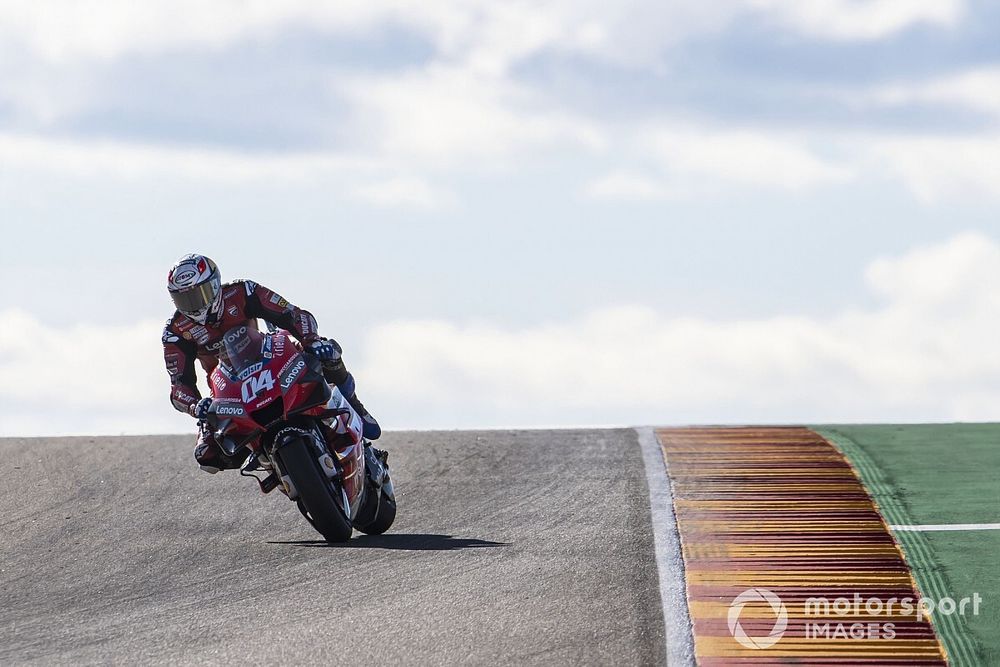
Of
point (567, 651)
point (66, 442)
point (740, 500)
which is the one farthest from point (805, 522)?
point (66, 442)

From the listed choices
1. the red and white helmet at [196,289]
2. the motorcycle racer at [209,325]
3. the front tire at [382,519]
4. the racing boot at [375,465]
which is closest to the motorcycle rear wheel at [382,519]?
the front tire at [382,519]

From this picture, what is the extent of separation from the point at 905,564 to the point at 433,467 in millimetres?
6020

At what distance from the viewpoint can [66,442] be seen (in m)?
15.9

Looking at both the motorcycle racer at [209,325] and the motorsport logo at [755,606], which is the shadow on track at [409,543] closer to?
the motorcycle racer at [209,325]

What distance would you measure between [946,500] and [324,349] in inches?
213

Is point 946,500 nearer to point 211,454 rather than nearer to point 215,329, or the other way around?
point 211,454

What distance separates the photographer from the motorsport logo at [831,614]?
24.1 feet

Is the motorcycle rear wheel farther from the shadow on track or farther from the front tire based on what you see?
the shadow on track

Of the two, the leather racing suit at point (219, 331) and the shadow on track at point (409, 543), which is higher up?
the leather racing suit at point (219, 331)

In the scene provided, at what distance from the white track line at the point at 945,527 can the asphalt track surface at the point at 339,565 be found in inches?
77.8

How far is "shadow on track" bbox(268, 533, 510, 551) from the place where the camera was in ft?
32.2

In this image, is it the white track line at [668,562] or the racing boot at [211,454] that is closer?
the white track line at [668,562]

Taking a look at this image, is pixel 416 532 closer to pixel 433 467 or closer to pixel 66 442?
pixel 433 467

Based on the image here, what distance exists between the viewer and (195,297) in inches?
405
